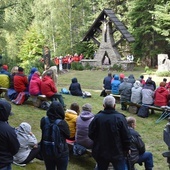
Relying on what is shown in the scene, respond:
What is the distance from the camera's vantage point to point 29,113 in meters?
9.48

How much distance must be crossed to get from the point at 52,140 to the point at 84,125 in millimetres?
1444

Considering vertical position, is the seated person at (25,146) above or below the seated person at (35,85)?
below

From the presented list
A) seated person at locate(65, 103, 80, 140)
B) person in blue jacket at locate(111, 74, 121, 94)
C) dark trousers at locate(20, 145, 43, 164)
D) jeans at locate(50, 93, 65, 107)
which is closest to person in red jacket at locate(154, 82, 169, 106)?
person in blue jacket at locate(111, 74, 121, 94)

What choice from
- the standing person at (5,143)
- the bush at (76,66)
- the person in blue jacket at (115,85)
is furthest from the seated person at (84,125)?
the bush at (76,66)

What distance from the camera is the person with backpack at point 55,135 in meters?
4.47

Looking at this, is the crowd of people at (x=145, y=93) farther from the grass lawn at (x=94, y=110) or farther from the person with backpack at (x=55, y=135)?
the person with backpack at (x=55, y=135)

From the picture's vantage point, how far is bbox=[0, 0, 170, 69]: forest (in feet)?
92.4

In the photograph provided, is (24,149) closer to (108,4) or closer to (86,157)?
(86,157)

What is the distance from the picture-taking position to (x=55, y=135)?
4.47 meters

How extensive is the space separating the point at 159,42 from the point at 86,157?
975 inches

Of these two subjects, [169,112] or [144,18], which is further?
[144,18]

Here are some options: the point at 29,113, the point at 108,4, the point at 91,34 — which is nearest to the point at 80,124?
the point at 29,113

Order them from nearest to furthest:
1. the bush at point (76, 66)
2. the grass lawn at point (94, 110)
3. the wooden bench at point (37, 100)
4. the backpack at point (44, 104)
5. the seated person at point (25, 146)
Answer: the seated person at point (25, 146)
the grass lawn at point (94, 110)
the wooden bench at point (37, 100)
the backpack at point (44, 104)
the bush at point (76, 66)

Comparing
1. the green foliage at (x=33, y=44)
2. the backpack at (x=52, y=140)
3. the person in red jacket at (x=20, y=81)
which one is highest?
the green foliage at (x=33, y=44)
